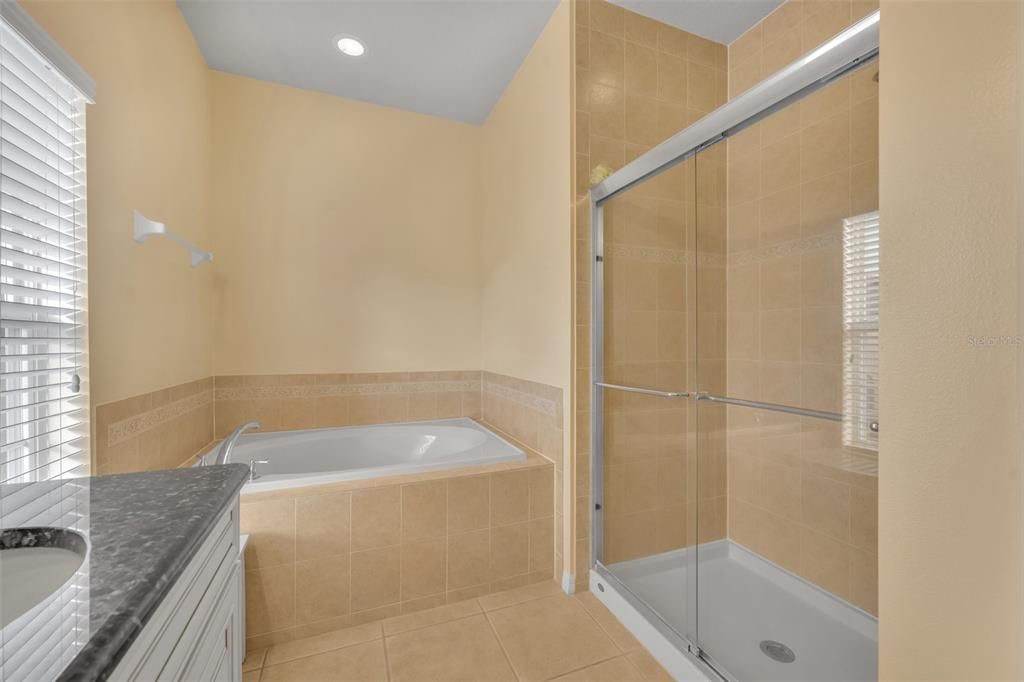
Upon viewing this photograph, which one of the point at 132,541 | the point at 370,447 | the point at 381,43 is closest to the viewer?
the point at 132,541

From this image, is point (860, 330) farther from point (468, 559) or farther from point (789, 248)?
point (468, 559)

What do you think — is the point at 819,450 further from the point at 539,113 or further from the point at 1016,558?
the point at 539,113

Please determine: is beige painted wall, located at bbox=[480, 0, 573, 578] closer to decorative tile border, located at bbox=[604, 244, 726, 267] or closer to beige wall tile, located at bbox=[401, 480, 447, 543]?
decorative tile border, located at bbox=[604, 244, 726, 267]

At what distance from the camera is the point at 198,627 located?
70 cm

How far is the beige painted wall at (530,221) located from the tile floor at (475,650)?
937 mm

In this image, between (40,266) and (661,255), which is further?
→ (661,255)

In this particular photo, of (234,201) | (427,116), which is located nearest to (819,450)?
(427,116)

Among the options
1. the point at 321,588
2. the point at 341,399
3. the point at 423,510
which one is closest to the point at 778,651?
the point at 423,510

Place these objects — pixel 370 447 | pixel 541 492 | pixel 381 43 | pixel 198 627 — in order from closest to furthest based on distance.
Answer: pixel 198 627 → pixel 541 492 → pixel 381 43 → pixel 370 447

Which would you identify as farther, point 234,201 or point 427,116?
point 427,116

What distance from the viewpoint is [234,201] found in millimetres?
2455

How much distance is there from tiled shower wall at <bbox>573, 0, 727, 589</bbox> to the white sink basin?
1587 millimetres

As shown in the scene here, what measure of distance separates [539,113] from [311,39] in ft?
3.80

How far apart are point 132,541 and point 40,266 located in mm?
988
